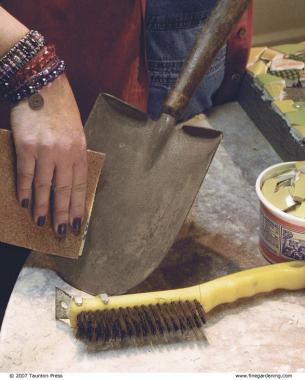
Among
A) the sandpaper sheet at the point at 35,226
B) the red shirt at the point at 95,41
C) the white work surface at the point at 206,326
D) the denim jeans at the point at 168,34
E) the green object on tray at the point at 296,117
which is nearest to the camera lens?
the white work surface at the point at 206,326

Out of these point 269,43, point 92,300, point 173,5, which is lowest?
point 269,43

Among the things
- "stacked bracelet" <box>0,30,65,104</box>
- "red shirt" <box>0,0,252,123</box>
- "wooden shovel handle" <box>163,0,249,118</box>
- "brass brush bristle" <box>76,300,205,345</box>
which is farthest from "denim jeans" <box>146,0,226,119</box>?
"brass brush bristle" <box>76,300,205,345</box>

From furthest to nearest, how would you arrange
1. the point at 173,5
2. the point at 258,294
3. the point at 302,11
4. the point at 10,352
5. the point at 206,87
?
the point at 302,11
the point at 206,87
the point at 173,5
the point at 258,294
the point at 10,352

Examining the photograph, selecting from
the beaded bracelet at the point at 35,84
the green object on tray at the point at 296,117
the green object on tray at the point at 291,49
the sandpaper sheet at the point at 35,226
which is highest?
the beaded bracelet at the point at 35,84

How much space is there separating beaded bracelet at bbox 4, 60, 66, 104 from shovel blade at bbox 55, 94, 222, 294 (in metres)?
0.19

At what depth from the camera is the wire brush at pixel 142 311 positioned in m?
0.89

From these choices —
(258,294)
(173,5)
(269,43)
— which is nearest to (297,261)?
(258,294)

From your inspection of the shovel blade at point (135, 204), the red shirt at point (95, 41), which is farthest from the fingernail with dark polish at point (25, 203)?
the red shirt at point (95, 41)

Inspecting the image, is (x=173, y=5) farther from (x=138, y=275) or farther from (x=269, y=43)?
(x=269, y=43)

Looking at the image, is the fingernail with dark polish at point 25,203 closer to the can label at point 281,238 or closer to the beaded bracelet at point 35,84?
the beaded bracelet at point 35,84

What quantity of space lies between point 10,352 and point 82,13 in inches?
23.7

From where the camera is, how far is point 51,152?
0.91 meters

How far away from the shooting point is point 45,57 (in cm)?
94

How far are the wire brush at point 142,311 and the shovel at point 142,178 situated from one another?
0.21 feet
